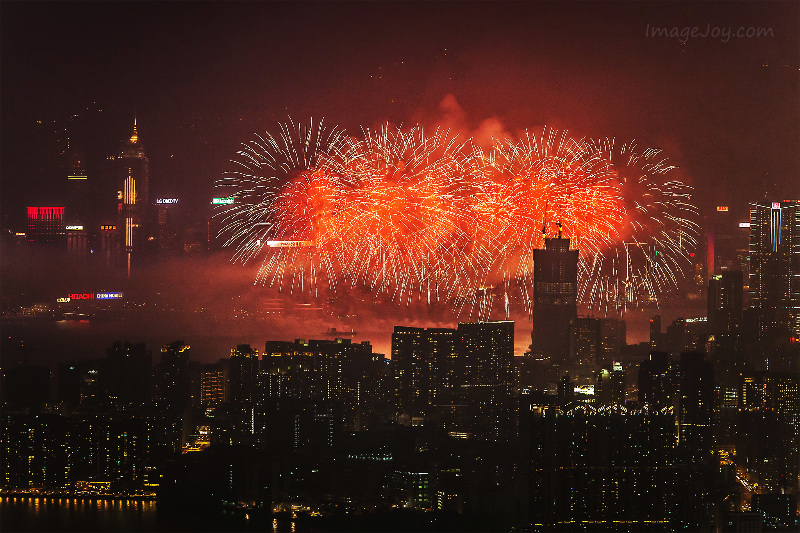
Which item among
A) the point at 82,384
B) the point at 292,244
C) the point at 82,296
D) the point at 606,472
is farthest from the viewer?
the point at 82,384

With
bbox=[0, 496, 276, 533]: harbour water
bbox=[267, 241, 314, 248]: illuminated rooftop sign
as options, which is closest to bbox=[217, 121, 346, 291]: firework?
bbox=[267, 241, 314, 248]: illuminated rooftop sign

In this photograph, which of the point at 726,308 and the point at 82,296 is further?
the point at 726,308

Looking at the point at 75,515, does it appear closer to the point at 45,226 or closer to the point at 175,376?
the point at 175,376

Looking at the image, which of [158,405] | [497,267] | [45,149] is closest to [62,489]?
[158,405]

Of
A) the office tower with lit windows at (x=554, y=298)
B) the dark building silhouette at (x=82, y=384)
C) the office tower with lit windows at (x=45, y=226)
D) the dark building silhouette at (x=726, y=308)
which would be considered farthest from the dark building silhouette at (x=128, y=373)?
the dark building silhouette at (x=726, y=308)

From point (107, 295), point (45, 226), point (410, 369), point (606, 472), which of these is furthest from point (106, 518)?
point (606, 472)
